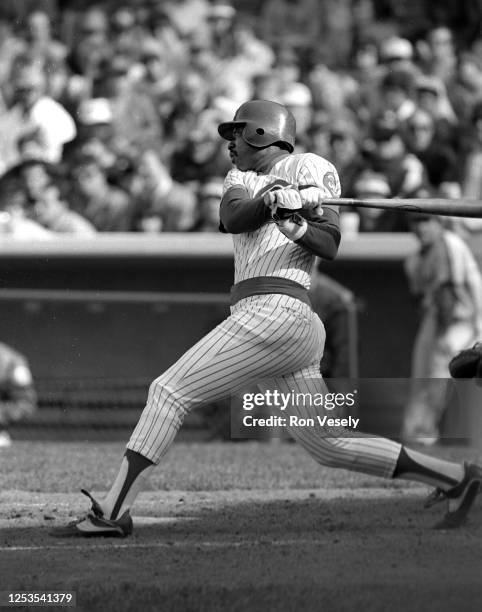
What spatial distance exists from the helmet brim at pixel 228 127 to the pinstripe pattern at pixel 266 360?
258 mm

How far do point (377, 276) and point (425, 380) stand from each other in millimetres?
1270

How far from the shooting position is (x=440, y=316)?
10.5 metres

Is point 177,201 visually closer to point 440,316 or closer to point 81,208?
point 81,208

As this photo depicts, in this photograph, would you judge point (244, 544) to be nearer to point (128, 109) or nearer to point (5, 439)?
point (5, 439)

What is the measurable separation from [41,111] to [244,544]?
7.79 m

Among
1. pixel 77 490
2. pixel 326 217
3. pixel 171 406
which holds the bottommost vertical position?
pixel 77 490

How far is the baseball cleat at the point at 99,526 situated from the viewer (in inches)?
215

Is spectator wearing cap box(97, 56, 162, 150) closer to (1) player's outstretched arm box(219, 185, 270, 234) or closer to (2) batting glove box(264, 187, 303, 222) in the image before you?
(1) player's outstretched arm box(219, 185, 270, 234)

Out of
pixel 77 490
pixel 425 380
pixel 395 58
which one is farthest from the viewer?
pixel 395 58

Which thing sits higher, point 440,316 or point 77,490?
point 440,316

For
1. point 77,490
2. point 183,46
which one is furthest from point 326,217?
point 183,46

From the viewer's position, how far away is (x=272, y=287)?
5.40 m

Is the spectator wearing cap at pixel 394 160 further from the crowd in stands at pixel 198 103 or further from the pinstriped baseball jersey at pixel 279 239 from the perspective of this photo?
the pinstriped baseball jersey at pixel 279 239

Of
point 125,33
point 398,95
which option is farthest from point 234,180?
point 125,33
